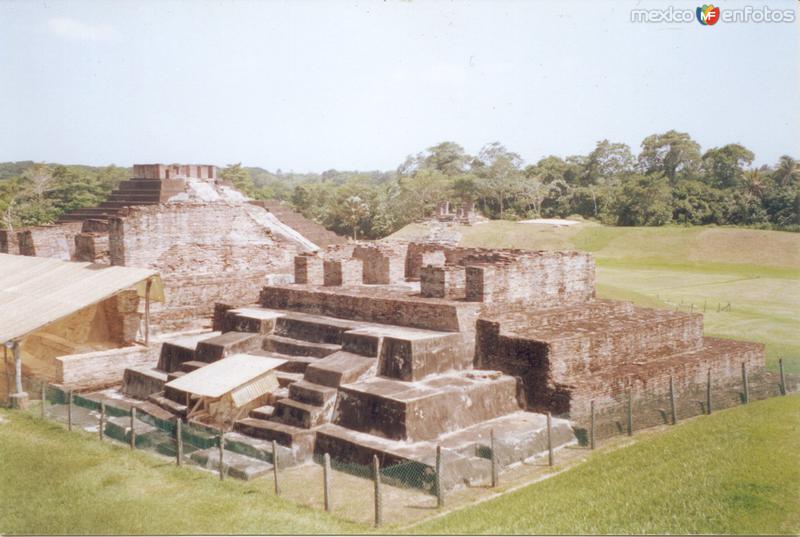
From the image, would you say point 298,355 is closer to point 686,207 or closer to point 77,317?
point 77,317

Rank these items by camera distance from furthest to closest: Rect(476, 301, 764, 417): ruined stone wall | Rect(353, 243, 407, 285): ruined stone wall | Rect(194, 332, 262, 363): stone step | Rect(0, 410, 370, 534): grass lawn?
Rect(353, 243, 407, 285): ruined stone wall → Rect(194, 332, 262, 363): stone step → Rect(476, 301, 764, 417): ruined stone wall → Rect(0, 410, 370, 534): grass lawn

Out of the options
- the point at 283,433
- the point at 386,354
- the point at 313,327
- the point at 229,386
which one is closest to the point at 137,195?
the point at 313,327

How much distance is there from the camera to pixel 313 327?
35.8 feet

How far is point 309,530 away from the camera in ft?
19.9

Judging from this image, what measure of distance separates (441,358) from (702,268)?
25889 millimetres

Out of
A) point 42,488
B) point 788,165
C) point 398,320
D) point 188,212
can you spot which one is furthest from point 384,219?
point 42,488

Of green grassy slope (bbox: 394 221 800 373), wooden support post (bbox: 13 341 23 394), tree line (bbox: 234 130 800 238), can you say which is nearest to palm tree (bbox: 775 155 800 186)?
tree line (bbox: 234 130 800 238)

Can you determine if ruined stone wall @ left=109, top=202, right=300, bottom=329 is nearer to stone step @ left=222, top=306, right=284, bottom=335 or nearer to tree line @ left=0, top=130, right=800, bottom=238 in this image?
stone step @ left=222, top=306, right=284, bottom=335

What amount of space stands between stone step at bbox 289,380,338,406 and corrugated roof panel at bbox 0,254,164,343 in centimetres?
396

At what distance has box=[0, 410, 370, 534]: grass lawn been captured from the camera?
6.25 meters

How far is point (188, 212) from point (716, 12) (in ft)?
36.7

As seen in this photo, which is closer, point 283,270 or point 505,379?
point 505,379

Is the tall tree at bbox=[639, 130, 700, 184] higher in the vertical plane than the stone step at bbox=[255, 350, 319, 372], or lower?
higher

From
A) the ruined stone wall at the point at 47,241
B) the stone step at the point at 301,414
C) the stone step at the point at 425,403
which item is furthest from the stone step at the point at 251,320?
the ruined stone wall at the point at 47,241
